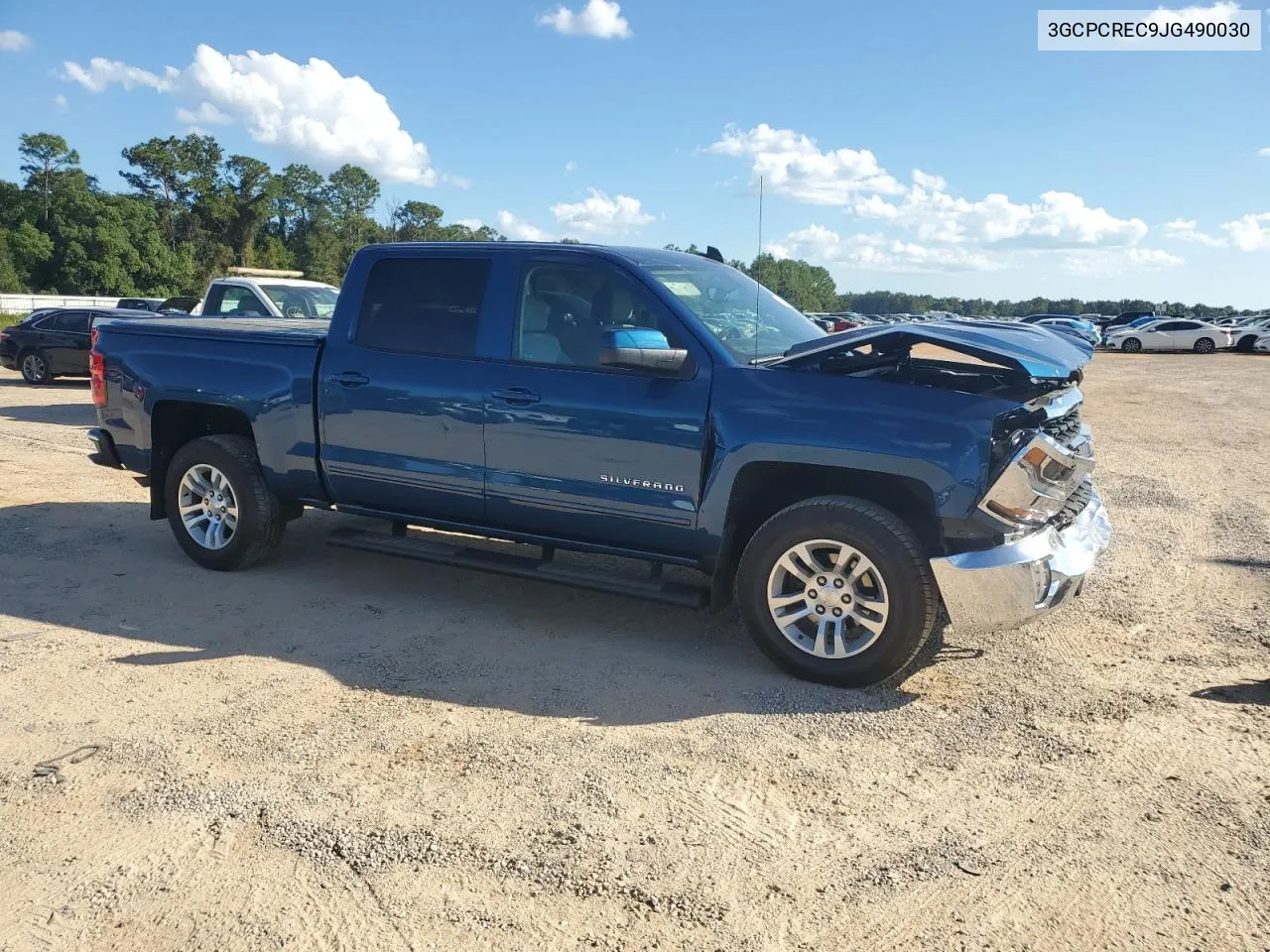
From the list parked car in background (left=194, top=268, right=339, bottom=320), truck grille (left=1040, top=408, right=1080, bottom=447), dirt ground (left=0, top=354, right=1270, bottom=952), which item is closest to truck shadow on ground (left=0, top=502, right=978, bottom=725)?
dirt ground (left=0, top=354, right=1270, bottom=952)

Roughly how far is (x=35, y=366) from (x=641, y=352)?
18825 millimetres

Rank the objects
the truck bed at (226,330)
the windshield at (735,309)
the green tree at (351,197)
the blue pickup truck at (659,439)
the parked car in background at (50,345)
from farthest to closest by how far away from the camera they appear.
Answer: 1. the green tree at (351,197)
2. the parked car in background at (50,345)
3. the truck bed at (226,330)
4. the windshield at (735,309)
5. the blue pickup truck at (659,439)

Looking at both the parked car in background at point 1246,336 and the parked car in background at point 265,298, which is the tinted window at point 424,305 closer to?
the parked car in background at point 265,298

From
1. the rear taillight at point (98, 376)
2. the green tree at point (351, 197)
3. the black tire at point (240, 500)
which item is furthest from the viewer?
the green tree at point (351, 197)

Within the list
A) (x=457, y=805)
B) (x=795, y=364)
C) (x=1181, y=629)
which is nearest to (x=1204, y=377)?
(x=1181, y=629)

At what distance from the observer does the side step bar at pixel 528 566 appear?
4914mm

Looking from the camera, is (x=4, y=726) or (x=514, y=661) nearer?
(x=4, y=726)

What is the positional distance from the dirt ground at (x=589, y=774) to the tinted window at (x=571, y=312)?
1.47m

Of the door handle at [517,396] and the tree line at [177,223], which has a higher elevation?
the tree line at [177,223]

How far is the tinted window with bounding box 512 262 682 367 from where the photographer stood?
5.14 metres

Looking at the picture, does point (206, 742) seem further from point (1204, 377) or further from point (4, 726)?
point (1204, 377)

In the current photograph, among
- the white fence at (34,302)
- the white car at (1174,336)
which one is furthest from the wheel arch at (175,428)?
the white fence at (34,302)

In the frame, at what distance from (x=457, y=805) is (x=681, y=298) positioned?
2727mm

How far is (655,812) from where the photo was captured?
138 inches
